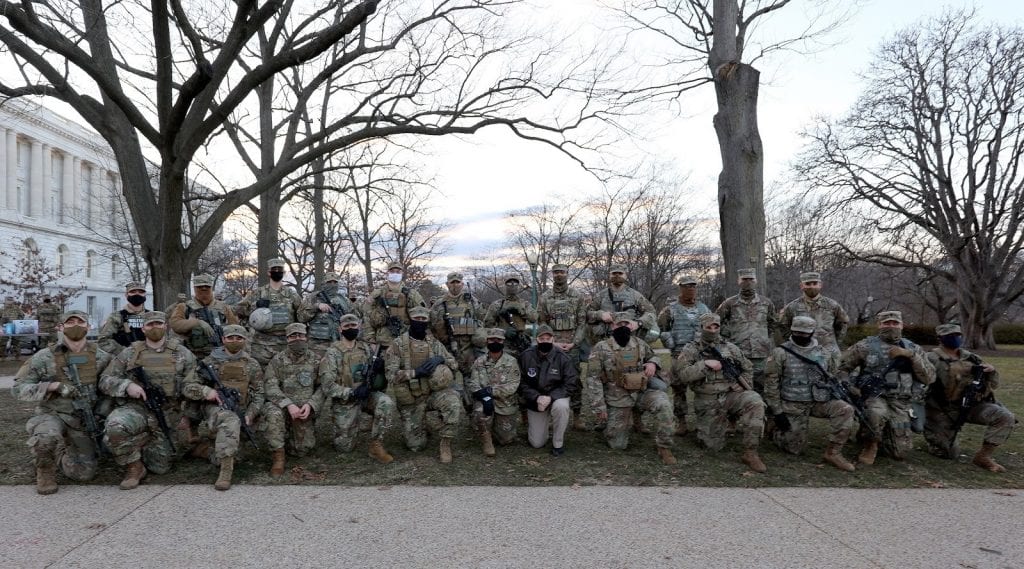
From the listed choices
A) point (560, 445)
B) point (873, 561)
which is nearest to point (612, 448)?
point (560, 445)

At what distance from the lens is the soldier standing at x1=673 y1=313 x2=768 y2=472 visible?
21.5 ft

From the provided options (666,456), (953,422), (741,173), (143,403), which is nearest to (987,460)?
(953,422)

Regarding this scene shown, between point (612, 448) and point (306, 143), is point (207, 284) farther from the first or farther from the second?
point (306, 143)

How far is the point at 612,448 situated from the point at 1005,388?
1104 cm

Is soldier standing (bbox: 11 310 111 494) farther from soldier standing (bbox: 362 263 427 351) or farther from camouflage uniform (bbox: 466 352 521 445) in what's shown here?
camouflage uniform (bbox: 466 352 521 445)

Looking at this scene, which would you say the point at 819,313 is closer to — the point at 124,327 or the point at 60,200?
the point at 124,327

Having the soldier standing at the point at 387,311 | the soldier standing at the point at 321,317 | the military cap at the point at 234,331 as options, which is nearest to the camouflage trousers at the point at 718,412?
the soldier standing at the point at 387,311

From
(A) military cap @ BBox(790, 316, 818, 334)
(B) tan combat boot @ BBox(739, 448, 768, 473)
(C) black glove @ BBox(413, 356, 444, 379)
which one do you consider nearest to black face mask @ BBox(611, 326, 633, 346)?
(B) tan combat boot @ BBox(739, 448, 768, 473)

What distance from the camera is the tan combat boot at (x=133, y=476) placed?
5.31 meters

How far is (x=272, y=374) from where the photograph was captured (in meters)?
6.36

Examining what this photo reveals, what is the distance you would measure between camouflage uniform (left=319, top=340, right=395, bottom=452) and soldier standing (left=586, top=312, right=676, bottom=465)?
2433mm

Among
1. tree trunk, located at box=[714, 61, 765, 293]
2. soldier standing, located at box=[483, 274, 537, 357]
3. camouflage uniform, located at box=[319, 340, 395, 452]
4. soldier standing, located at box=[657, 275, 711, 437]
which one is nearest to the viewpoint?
camouflage uniform, located at box=[319, 340, 395, 452]

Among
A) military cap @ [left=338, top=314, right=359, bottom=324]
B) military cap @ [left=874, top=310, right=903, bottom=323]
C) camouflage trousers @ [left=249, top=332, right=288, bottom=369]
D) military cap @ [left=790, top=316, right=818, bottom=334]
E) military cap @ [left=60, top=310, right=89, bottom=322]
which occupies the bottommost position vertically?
camouflage trousers @ [left=249, top=332, right=288, bottom=369]

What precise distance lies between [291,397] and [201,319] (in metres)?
1.75
